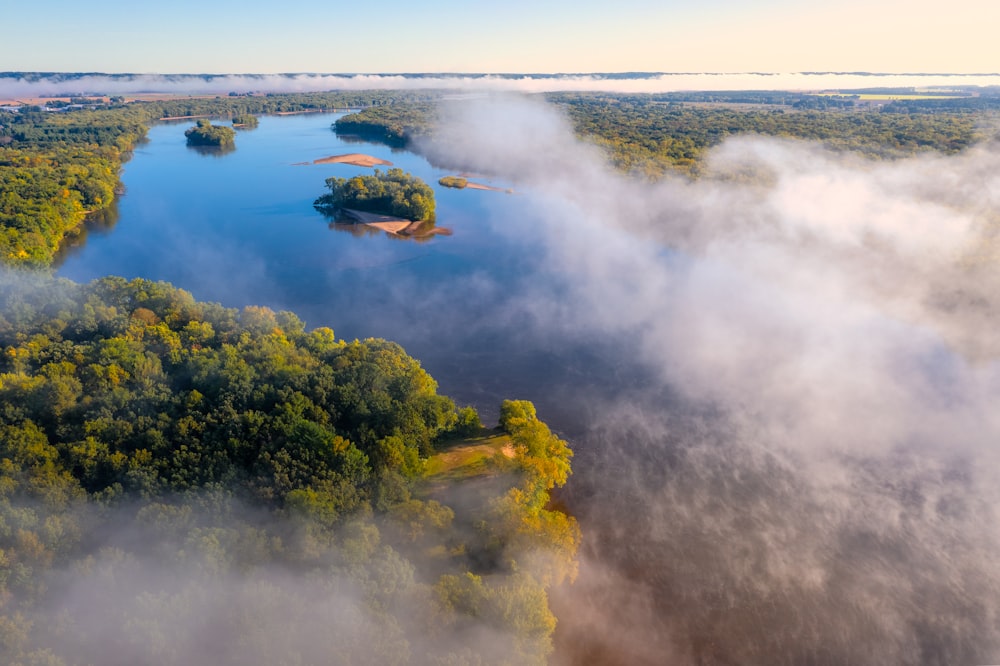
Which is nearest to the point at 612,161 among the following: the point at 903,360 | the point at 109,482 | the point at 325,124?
the point at 903,360

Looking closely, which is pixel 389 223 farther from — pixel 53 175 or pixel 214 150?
pixel 214 150

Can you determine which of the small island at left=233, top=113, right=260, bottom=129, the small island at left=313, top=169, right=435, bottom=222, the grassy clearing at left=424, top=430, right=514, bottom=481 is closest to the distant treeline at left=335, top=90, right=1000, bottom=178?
the small island at left=233, top=113, right=260, bottom=129

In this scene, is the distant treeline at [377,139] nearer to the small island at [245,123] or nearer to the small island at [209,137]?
the small island at [209,137]

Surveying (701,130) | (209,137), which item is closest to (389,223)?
(209,137)

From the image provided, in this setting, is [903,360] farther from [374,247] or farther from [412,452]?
[374,247]

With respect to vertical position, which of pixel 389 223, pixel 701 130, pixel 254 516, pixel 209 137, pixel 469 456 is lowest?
pixel 469 456

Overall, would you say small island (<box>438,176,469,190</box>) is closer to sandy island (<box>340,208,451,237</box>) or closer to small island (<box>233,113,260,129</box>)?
sandy island (<box>340,208,451,237</box>)

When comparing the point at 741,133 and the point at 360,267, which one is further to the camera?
the point at 741,133
